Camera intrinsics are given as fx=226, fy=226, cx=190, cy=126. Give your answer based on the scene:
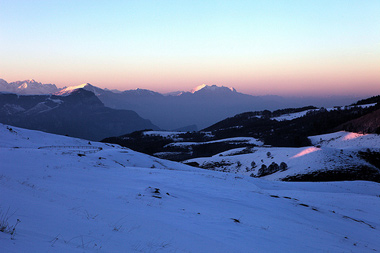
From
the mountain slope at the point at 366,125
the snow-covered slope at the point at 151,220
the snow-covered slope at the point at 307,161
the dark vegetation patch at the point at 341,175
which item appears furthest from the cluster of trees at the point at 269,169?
the mountain slope at the point at 366,125

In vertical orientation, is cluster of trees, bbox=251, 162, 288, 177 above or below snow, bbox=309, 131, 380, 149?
below

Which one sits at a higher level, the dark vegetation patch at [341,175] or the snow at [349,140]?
the snow at [349,140]

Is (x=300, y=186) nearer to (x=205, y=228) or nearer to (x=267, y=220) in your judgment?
(x=267, y=220)

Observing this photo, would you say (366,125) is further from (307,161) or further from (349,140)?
(307,161)

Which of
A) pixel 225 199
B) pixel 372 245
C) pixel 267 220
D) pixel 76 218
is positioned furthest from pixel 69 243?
pixel 372 245

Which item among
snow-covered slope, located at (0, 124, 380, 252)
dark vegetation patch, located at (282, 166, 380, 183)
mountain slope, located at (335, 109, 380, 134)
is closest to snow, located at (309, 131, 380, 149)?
mountain slope, located at (335, 109, 380, 134)

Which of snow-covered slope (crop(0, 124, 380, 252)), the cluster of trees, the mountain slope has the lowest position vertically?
the cluster of trees

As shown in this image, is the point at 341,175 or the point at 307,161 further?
the point at 307,161

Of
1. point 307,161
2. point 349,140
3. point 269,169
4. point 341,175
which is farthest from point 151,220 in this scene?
point 349,140

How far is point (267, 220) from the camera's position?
44.0ft

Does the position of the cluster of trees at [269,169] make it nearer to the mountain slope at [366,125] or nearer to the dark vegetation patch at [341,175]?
the dark vegetation patch at [341,175]

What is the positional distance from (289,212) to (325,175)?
127 ft

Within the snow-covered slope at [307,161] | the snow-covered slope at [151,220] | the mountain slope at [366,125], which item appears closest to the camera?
the snow-covered slope at [151,220]

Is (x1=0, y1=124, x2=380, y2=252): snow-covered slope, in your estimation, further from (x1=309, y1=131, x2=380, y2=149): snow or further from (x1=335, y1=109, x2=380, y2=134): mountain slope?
(x1=335, y1=109, x2=380, y2=134): mountain slope
